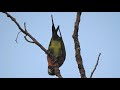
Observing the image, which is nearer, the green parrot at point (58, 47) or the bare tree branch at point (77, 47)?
the bare tree branch at point (77, 47)

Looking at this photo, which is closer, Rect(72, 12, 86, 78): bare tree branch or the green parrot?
Rect(72, 12, 86, 78): bare tree branch

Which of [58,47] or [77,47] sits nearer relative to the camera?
[77,47]

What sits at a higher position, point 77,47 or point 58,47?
point 58,47
